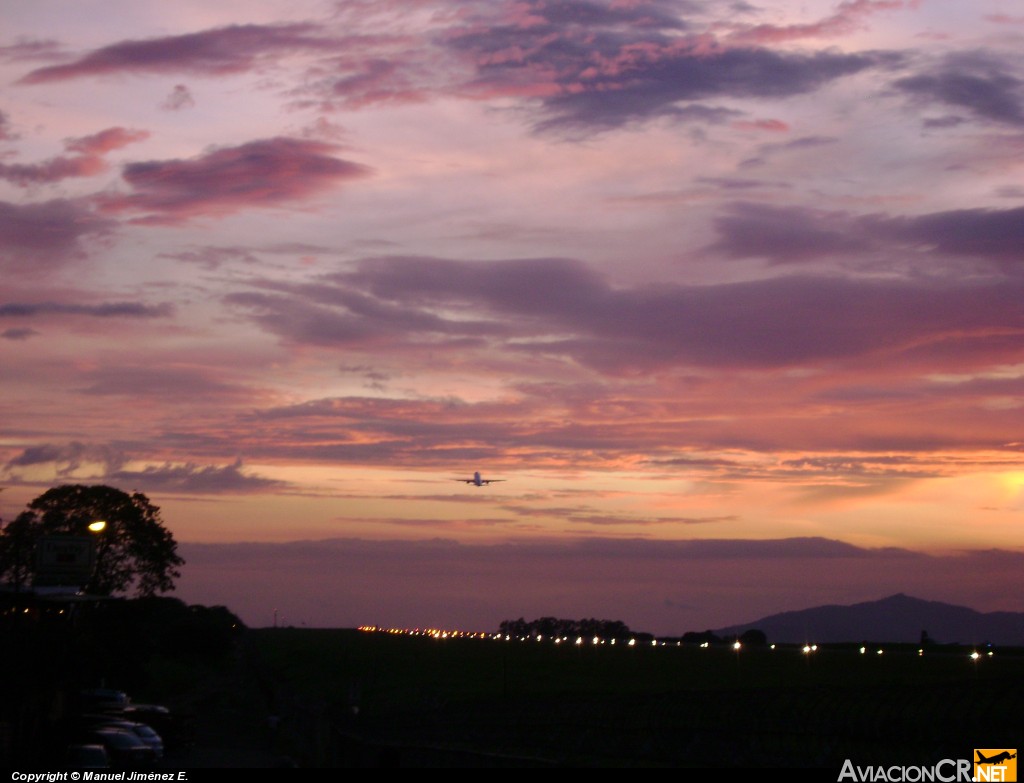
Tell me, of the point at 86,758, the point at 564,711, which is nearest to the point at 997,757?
the point at 564,711

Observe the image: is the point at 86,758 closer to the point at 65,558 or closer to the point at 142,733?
the point at 142,733

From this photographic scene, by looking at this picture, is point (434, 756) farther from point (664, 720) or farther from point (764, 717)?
point (764, 717)

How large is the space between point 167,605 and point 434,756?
449 ft

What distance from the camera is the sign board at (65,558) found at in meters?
86.2

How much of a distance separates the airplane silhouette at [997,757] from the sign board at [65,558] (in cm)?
7346

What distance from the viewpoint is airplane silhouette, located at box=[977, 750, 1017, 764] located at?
24375mm

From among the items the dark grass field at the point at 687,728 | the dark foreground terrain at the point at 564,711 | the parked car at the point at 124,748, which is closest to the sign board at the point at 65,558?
the dark foreground terrain at the point at 564,711

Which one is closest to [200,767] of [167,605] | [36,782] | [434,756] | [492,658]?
[434,756]

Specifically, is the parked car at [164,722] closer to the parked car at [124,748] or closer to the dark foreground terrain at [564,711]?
the dark foreground terrain at [564,711]

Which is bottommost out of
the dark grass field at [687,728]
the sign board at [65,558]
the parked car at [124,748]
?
the parked car at [124,748]

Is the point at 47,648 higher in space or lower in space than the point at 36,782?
higher

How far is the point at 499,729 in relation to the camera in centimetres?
4056

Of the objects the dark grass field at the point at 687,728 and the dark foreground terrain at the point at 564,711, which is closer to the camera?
the dark grass field at the point at 687,728

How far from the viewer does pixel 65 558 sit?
87.4 meters
